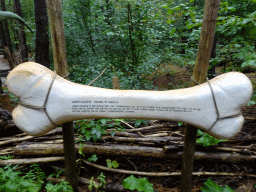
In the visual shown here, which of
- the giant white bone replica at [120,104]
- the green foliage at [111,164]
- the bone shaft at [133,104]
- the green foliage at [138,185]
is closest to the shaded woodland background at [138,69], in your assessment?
the green foliage at [111,164]

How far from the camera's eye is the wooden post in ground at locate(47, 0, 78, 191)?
158 cm

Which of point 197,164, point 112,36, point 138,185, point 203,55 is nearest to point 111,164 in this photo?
point 138,185

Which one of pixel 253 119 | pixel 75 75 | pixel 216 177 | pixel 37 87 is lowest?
pixel 216 177

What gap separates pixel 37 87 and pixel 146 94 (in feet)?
3.08

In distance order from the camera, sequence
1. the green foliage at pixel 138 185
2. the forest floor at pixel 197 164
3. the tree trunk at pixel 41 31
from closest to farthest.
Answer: the green foliage at pixel 138 185, the forest floor at pixel 197 164, the tree trunk at pixel 41 31

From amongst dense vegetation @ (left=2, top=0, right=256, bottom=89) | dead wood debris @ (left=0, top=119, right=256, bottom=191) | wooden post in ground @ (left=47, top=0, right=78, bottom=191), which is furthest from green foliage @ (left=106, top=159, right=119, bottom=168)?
dense vegetation @ (left=2, top=0, right=256, bottom=89)

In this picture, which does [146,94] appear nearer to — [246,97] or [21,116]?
[246,97]

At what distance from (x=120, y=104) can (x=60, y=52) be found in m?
0.87

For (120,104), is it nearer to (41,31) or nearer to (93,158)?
(93,158)

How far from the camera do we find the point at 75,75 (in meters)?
4.25

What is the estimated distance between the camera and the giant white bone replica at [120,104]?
136 cm

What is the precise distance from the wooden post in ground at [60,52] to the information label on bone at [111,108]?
0.44m

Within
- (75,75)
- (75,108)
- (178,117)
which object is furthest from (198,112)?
(75,75)

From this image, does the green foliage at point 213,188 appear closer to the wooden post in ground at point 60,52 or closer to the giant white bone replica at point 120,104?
the giant white bone replica at point 120,104
